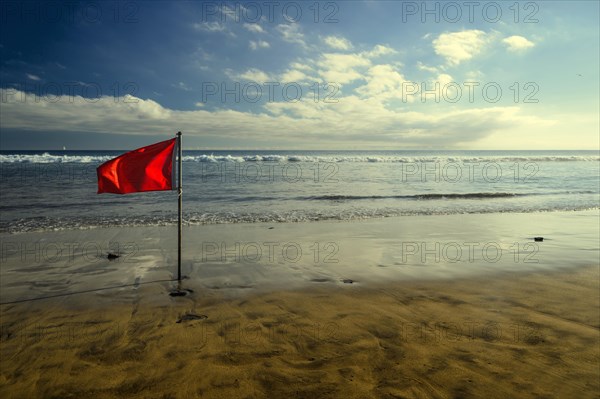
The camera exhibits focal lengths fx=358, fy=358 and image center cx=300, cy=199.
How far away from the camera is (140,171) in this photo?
650 centimetres

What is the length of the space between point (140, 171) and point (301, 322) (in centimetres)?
391

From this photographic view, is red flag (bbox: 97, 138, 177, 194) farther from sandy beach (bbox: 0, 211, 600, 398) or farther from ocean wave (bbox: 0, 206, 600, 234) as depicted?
ocean wave (bbox: 0, 206, 600, 234)

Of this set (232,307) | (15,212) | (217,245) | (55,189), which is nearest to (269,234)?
(217,245)

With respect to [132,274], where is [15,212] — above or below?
above

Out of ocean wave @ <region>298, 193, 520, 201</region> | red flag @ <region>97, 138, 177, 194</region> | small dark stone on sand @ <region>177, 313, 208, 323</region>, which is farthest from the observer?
ocean wave @ <region>298, 193, 520, 201</region>

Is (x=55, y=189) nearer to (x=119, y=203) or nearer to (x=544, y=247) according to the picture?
(x=119, y=203)

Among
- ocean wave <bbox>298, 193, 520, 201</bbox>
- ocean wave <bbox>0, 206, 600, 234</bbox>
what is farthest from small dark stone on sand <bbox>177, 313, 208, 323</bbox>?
ocean wave <bbox>298, 193, 520, 201</bbox>

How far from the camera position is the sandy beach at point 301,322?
4.05m

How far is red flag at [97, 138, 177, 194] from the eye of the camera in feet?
20.9

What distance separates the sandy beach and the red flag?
6.56 ft

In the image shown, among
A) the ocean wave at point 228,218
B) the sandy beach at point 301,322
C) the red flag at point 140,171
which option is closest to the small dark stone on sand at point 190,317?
the sandy beach at point 301,322

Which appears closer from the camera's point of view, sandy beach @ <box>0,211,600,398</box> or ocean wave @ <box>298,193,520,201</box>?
sandy beach @ <box>0,211,600,398</box>

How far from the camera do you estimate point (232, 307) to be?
20.0 ft

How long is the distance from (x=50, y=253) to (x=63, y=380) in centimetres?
669
